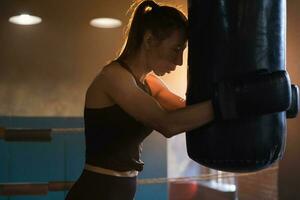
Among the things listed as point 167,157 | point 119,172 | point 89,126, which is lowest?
point 167,157

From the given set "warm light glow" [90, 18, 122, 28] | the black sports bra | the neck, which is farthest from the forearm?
"warm light glow" [90, 18, 122, 28]

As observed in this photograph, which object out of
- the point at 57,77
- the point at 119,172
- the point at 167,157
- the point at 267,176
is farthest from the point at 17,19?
the point at 267,176

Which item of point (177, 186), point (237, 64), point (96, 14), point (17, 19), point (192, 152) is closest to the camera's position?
point (237, 64)

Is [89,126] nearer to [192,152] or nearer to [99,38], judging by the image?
[192,152]

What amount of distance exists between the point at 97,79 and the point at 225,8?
42 cm

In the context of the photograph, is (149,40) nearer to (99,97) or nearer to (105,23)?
(99,97)

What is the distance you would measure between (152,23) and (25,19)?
133 centimetres

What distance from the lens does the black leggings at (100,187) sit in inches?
52.7

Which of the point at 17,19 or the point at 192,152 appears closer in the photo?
the point at 192,152

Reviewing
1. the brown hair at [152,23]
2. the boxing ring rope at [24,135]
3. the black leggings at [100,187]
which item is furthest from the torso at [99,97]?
the boxing ring rope at [24,135]

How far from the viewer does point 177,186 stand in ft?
9.77

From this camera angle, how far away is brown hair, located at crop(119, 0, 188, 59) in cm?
129

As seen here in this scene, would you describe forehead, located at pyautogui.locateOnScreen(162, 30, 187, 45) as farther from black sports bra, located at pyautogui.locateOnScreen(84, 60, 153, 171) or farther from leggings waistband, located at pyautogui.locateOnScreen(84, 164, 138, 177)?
leggings waistband, located at pyautogui.locateOnScreen(84, 164, 138, 177)

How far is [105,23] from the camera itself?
2576mm
